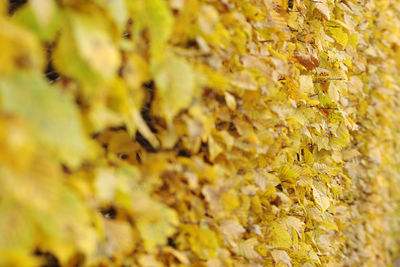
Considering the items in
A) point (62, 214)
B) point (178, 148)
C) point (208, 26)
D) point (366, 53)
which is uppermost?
point (208, 26)

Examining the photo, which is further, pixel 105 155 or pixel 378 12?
pixel 378 12

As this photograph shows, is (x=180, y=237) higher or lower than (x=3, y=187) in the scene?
lower

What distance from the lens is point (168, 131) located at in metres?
1.15

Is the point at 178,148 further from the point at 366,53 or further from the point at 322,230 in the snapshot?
the point at 366,53

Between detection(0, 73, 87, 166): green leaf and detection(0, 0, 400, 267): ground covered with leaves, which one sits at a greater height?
detection(0, 73, 87, 166): green leaf

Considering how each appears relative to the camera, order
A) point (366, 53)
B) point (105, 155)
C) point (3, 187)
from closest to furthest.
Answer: point (3, 187)
point (105, 155)
point (366, 53)

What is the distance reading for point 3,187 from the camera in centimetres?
66

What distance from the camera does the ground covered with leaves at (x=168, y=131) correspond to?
2.26 ft

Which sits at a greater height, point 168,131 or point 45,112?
point 45,112

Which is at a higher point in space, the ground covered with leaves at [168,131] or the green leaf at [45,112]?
the green leaf at [45,112]

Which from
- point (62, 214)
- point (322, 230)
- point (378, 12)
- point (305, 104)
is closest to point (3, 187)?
point (62, 214)

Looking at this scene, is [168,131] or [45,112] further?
[168,131]

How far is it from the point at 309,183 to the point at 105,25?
4.84 feet

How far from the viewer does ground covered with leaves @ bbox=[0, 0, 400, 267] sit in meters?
0.69
